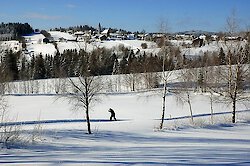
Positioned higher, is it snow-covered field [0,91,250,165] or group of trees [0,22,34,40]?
group of trees [0,22,34,40]

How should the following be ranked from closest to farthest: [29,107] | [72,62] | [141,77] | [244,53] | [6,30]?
1. [244,53]
2. [29,107]
3. [141,77]
4. [72,62]
5. [6,30]

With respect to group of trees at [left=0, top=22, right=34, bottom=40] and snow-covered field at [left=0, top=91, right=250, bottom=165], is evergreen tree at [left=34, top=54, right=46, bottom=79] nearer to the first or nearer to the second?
snow-covered field at [left=0, top=91, right=250, bottom=165]

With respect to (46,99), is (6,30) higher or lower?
higher

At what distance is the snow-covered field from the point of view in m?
7.65

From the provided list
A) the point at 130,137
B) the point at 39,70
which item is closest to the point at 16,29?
the point at 39,70

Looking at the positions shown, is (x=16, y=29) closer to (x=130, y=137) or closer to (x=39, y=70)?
(x=39, y=70)

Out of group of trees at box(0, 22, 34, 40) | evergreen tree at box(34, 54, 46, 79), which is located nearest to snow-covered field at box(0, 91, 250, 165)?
evergreen tree at box(34, 54, 46, 79)

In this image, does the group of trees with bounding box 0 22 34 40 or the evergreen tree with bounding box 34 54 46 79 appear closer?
the evergreen tree with bounding box 34 54 46 79

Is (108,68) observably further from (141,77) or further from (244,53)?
(244,53)

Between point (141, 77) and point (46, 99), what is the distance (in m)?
24.9

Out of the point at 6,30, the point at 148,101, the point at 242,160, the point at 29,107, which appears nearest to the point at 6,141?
the point at 242,160

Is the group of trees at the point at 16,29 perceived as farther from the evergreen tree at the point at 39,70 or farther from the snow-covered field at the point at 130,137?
the snow-covered field at the point at 130,137

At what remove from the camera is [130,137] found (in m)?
14.7

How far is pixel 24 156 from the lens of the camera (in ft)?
26.4
